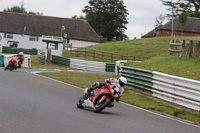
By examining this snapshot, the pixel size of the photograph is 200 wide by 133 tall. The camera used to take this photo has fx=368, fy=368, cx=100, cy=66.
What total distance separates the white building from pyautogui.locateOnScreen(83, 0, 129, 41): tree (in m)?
10.1

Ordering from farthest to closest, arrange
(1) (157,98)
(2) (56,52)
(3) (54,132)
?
(2) (56,52) < (1) (157,98) < (3) (54,132)

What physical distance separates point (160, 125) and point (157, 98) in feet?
21.2

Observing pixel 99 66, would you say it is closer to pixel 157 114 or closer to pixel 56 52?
pixel 56 52

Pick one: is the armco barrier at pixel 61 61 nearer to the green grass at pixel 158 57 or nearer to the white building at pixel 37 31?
the green grass at pixel 158 57

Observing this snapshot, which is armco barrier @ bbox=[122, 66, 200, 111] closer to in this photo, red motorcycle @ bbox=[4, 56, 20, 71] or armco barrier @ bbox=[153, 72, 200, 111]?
armco barrier @ bbox=[153, 72, 200, 111]

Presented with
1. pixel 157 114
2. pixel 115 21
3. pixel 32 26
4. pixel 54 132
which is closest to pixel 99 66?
pixel 157 114

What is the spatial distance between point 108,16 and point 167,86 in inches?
3042

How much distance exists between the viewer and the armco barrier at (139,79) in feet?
56.9

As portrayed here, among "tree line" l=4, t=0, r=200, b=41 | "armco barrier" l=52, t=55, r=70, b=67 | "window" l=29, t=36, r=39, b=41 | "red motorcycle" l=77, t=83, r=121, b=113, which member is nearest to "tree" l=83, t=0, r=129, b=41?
"tree line" l=4, t=0, r=200, b=41

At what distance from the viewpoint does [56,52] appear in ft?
151

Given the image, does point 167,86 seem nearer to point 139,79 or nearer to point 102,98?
point 139,79

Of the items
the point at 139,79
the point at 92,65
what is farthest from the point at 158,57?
the point at 92,65

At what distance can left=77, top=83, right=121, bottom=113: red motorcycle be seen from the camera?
1055cm

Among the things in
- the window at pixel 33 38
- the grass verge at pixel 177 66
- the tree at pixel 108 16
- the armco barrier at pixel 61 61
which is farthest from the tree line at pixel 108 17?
the grass verge at pixel 177 66
